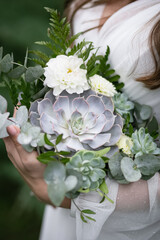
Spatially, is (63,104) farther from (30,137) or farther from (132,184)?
(132,184)

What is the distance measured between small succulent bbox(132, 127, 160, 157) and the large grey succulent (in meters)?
0.05

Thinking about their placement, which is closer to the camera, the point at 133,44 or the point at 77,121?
the point at 77,121

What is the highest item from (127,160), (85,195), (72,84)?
(72,84)

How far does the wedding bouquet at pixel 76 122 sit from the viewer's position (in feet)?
1.93

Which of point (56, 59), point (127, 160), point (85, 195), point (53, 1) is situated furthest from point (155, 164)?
point (53, 1)

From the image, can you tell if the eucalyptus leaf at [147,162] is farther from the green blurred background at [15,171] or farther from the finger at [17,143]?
the green blurred background at [15,171]

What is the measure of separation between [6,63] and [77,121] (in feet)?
0.72

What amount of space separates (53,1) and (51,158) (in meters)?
1.96

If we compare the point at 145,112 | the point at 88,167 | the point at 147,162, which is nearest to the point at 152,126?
the point at 145,112

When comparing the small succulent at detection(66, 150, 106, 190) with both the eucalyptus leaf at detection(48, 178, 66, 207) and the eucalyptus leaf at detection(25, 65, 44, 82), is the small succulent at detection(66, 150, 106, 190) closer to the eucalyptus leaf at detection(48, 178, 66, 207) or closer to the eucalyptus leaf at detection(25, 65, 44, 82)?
the eucalyptus leaf at detection(48, 178, 66, 207)

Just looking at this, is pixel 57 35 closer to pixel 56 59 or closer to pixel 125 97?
pixel 56 59

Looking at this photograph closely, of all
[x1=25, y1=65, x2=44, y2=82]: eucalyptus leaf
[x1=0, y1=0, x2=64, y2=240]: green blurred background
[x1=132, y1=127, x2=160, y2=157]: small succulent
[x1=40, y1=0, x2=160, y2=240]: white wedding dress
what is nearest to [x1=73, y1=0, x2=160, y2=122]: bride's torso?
[x1=40, y1=0, x2=160, y2=240]: white wedding dress

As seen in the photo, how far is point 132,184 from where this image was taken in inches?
27.2

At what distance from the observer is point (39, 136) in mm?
581
